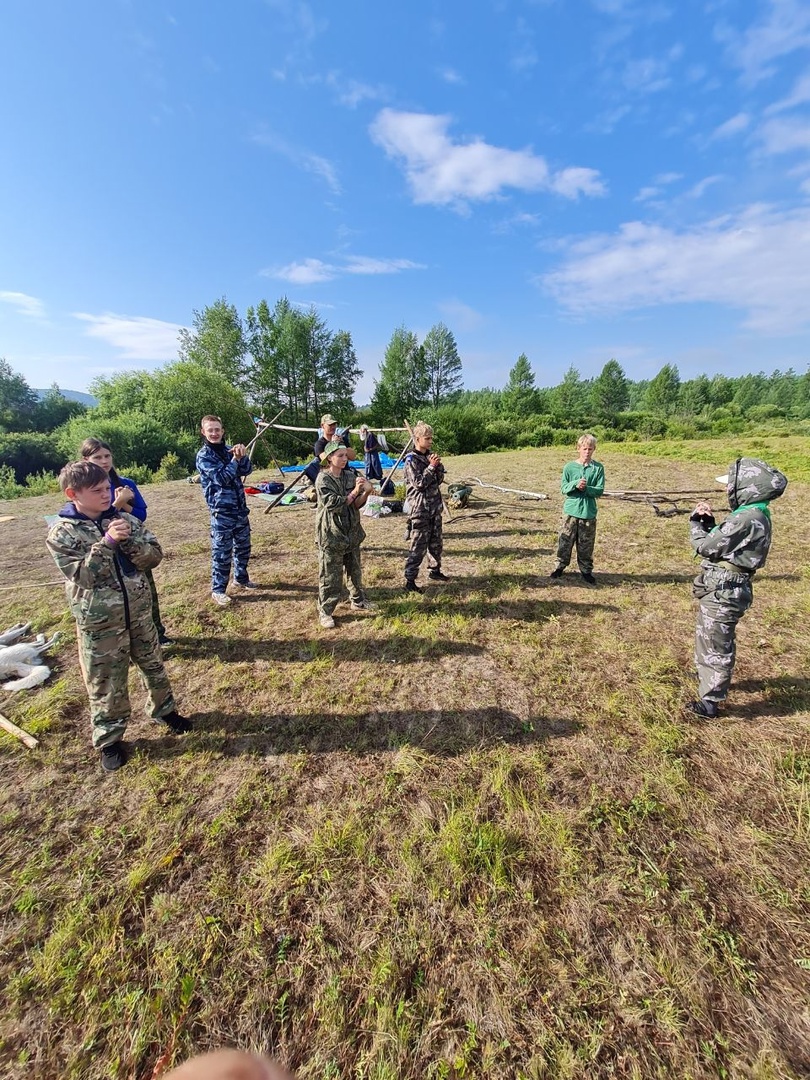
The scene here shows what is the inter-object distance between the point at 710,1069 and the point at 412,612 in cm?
415

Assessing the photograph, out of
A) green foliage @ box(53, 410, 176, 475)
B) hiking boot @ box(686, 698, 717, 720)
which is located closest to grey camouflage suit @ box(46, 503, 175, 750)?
hiking boot @ box(686, 698, 717, 720)

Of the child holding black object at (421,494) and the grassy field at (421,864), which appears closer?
the grassy field at (421,864)

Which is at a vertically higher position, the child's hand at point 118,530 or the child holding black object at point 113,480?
the child holding black object at point 113,480

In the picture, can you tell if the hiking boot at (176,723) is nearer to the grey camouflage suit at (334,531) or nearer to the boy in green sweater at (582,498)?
the grey camouflage suit at (334,531)

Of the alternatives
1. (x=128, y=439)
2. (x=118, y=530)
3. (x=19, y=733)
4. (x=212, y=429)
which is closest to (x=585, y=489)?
(x=212, y=429)

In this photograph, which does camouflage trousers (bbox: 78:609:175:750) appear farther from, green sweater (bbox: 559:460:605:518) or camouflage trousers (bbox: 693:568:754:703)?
green sweater (bbox: 559:460:605:518)

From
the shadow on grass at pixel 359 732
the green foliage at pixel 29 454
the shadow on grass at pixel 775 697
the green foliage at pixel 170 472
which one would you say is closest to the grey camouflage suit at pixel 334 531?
the shadow on grass at pixel 359 732

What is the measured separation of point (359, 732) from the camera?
3.51 meters

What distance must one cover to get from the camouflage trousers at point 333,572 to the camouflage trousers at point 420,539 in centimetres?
93

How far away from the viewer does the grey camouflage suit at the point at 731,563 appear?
3.23 meters

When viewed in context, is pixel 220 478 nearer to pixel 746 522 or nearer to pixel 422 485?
pixel 422 485

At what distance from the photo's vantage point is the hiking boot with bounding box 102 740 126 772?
3088 millimetres

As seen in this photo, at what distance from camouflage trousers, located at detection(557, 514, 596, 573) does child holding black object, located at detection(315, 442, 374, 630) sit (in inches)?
123

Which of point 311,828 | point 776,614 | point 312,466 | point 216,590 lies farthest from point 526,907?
point 312,466
